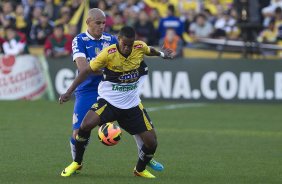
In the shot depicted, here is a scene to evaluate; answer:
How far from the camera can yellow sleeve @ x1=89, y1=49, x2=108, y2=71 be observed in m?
10.0

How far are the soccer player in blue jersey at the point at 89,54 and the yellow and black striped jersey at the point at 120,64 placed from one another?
493 millimetres

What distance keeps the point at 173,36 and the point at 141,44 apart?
13505mm

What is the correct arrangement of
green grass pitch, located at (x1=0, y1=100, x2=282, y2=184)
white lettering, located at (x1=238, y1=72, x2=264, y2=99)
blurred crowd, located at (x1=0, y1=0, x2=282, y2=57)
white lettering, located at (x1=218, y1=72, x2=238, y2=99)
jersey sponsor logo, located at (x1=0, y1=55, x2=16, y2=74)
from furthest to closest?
blurred crowd, located at (x1=0, y1=0, x2=282, y2=57) < jersey sponsor logo, located at (x1=0, y1=55, x2=16, y2=74) < white lettering, located at (x1=218, y1=72, x2=238, y2=99) < white lettering, located at (x1=238, y1=72, x2=264, y2=99) < green grass pitch, located at (x1=0, y1=100, x2=282, y2=184)

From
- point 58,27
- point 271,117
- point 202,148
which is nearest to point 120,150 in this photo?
point 202,148

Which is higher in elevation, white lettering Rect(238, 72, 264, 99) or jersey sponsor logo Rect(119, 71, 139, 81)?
jersey sponsor logo Rect(119, 71, 139, 81)

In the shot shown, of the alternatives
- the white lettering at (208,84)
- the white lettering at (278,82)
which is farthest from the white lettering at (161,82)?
the white lettering at (278,82)

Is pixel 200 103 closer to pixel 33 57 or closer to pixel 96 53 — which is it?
pixel 33 57

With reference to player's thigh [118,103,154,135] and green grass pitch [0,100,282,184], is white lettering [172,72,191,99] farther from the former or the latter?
player's thigh [118,103,154,135]

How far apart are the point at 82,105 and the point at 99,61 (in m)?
1.02

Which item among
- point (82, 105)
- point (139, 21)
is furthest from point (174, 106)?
point (82, 105)

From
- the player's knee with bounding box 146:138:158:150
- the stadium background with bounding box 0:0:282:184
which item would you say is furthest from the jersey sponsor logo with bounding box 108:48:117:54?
the stadium background with bounding box 0:0:282:184

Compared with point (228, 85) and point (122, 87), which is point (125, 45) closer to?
point (122, 87)

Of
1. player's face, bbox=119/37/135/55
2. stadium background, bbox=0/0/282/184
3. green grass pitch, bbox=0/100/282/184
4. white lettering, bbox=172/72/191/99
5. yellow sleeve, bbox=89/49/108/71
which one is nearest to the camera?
player's face, bbox=119/37/135/55

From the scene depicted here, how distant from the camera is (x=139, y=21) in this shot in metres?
25.1
